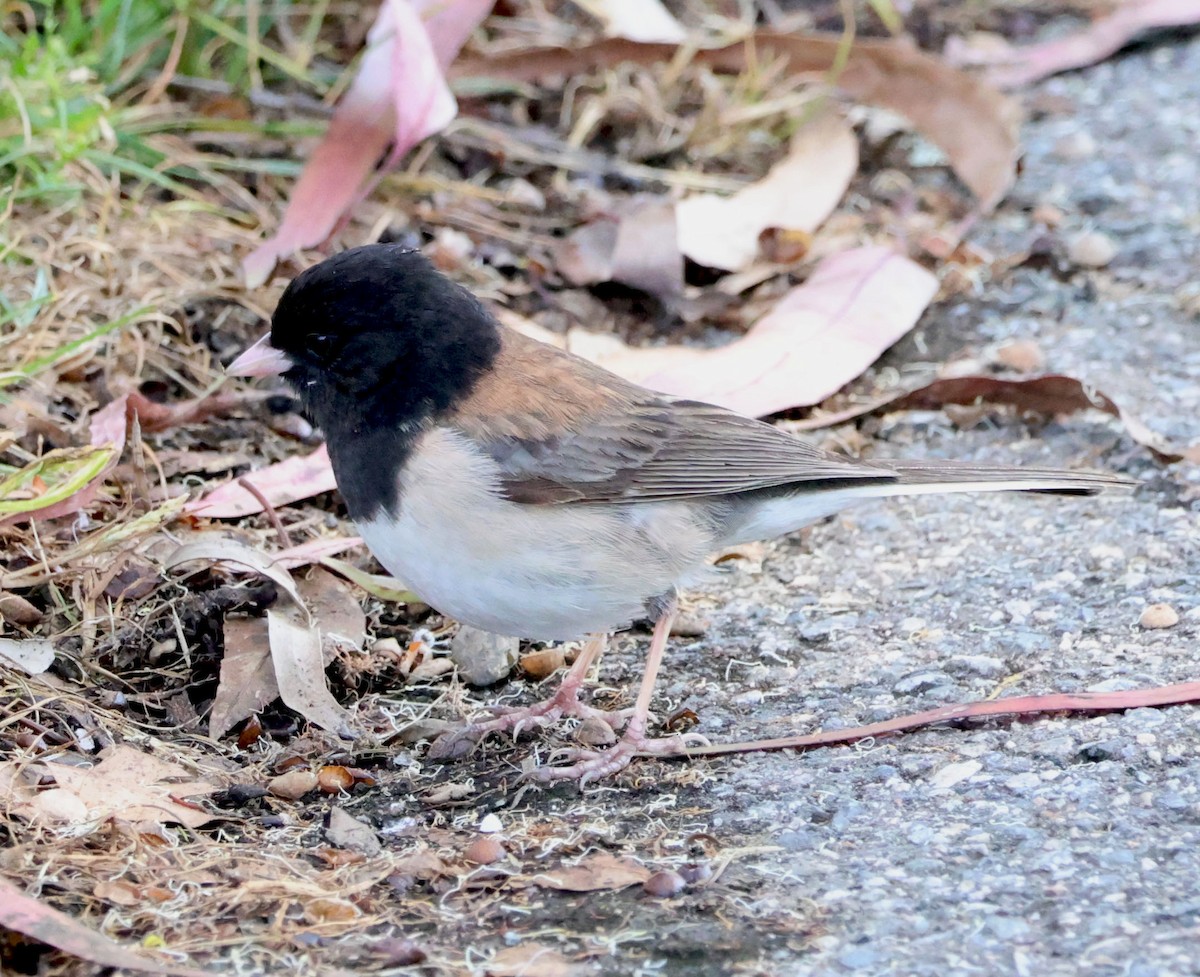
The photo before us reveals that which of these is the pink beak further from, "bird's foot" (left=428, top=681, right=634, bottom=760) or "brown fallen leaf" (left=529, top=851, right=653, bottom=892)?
"brown fallen leaf" (left=529, top=851, right=653, bottom=892)

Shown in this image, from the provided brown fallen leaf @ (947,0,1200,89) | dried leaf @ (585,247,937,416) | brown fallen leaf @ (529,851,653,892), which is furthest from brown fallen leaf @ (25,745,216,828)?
brown fallen leaf @ (947,0,1200,89)

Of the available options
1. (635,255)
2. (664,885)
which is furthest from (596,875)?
(635,255)

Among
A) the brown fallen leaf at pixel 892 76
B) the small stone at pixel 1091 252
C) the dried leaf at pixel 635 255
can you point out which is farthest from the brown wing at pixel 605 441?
the brown fallen leaf at pixel 892 76

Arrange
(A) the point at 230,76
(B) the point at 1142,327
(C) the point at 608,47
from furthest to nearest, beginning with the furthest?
(C) the point at 608,47, (A) the point at 230,76, (B) the point at 1142,327

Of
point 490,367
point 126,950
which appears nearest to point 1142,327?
point 490,367

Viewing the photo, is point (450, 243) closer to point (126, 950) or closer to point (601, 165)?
point (601, 165)

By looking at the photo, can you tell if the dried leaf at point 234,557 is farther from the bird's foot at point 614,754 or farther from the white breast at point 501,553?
the bird's foot at point 614,754

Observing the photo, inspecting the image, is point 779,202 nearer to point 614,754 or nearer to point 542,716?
point 542,716
